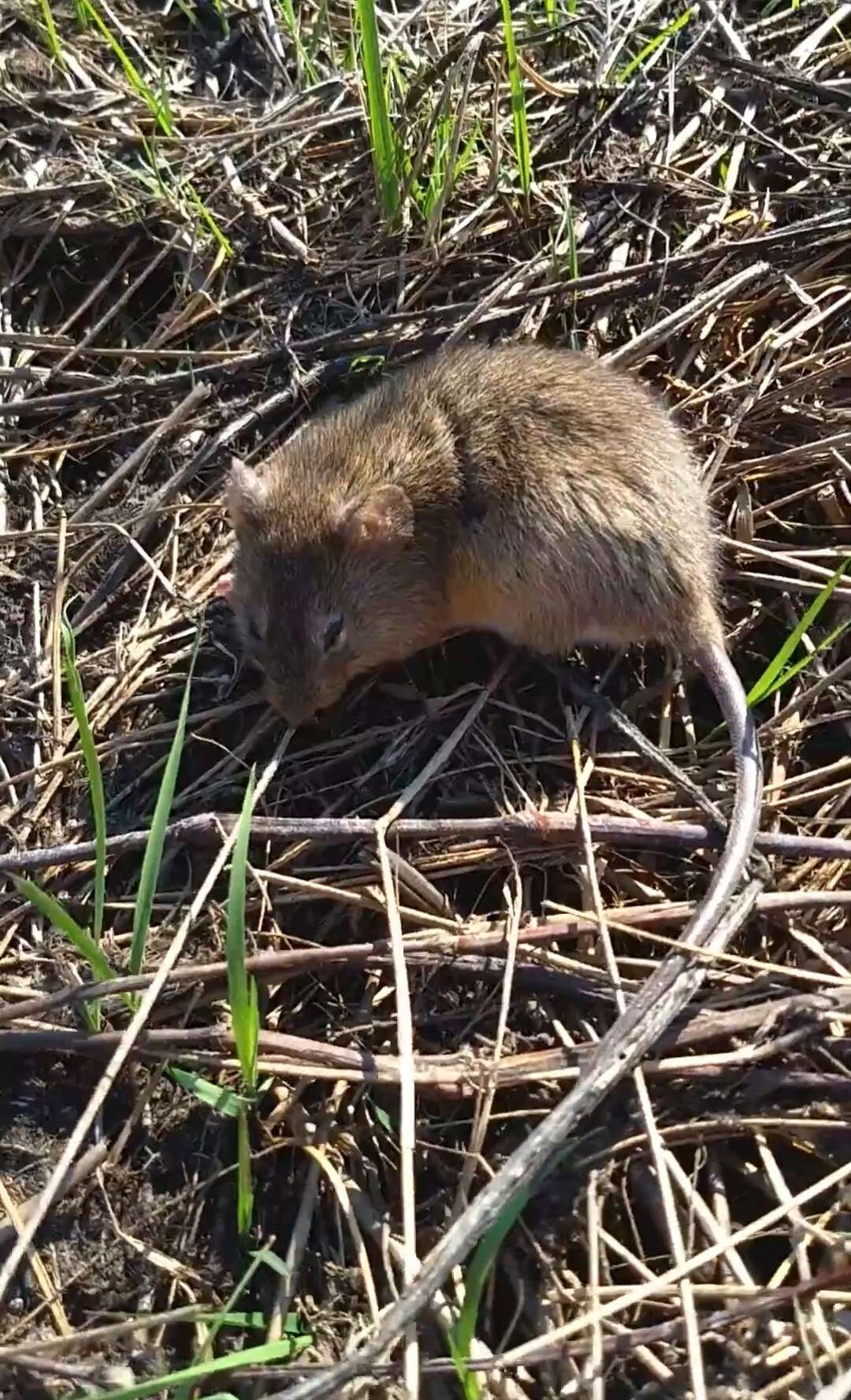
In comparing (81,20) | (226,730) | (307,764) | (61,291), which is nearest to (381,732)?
(307,764)

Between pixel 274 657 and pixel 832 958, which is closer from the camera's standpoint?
pixel 832 958

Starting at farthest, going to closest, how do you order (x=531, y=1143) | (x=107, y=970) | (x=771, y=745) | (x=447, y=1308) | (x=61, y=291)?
1. (x=61, y=291)
2. (x=771, y=745)
3. (x=107, y=970)
4. (x=447, y=1308)
5. (x=531, y=1143)

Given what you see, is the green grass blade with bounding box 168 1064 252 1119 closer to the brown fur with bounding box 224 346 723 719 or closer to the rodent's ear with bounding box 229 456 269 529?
the brown fur with bounding box 224 346 723 719

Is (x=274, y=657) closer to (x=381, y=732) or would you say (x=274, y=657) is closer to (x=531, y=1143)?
(x=381, y=732)

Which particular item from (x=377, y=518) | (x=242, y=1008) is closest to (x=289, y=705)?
(x=377, y=518)

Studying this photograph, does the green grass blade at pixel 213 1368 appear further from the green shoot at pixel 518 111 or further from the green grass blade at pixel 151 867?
the green shoot at pixel 518 111

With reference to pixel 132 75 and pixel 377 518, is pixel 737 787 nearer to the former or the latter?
pixel 377 518

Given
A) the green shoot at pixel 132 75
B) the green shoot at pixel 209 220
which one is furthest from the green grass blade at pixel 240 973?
the green shoot at pixel 132 75

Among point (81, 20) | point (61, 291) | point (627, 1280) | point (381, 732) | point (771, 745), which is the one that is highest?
point (81, 20)
